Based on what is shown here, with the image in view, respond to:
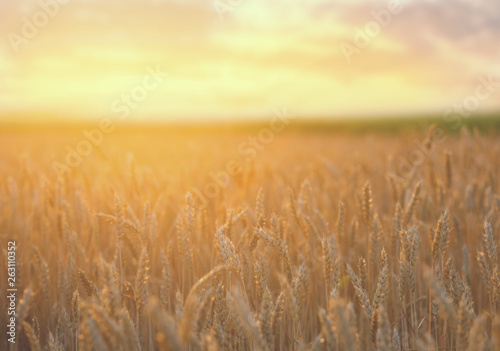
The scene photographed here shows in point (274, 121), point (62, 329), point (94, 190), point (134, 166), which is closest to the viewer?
point (62, 329)

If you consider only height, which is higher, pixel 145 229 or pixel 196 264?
pixel 145 229

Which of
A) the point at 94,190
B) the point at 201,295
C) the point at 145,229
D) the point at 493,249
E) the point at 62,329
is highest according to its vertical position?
the point at 94,190

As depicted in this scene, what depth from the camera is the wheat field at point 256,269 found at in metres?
1.06

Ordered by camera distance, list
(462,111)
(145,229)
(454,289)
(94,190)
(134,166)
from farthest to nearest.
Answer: (462,111)
(94,190)
(134,166)
(145,229)
(454,289)

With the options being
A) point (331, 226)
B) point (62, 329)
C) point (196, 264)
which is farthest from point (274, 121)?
point (62, 329)

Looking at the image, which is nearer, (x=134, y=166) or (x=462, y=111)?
(x=134, y=166)

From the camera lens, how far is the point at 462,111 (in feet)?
15.4

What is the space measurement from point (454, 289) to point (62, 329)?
170 cm

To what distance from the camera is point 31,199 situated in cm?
324

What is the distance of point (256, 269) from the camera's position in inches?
52.1

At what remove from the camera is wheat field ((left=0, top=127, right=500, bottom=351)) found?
3.47 ft

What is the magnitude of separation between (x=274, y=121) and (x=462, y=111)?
111 inches

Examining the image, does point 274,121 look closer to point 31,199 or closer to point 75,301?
point 31,199

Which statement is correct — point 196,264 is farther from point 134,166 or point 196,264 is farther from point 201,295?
point 134,166
